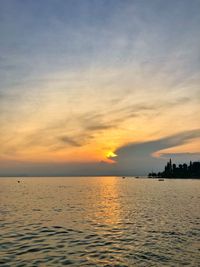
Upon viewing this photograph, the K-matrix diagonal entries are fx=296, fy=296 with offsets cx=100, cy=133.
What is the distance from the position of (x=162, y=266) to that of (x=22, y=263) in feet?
38.5

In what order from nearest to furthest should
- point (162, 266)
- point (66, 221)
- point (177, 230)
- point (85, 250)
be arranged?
1. point (162, 266)
2. point (85, 250)
3. point (177, 230)
4. point (66, 221)

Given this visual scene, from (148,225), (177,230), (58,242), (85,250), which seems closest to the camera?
(85,250)

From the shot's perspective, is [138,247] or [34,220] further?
[34,220]

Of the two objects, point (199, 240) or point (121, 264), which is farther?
point (199, 240)

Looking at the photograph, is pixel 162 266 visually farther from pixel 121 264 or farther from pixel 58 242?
pixel 58 242

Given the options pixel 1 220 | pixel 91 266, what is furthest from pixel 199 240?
pixel 1 220

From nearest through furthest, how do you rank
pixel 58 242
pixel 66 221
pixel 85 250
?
1. pixel 85 250
2. pixel 58 242
3. pixel 66 221

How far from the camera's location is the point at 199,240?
1350 inches

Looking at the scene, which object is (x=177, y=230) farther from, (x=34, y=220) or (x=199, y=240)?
(x=34, y=220)

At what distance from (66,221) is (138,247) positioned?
20092 mm

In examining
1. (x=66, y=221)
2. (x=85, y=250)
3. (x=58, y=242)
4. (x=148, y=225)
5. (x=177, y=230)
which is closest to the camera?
(x=85, y=250)

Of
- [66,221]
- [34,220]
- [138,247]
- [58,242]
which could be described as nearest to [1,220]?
[34,220]

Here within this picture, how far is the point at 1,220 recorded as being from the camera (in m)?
49.3

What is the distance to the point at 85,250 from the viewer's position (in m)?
30.1
